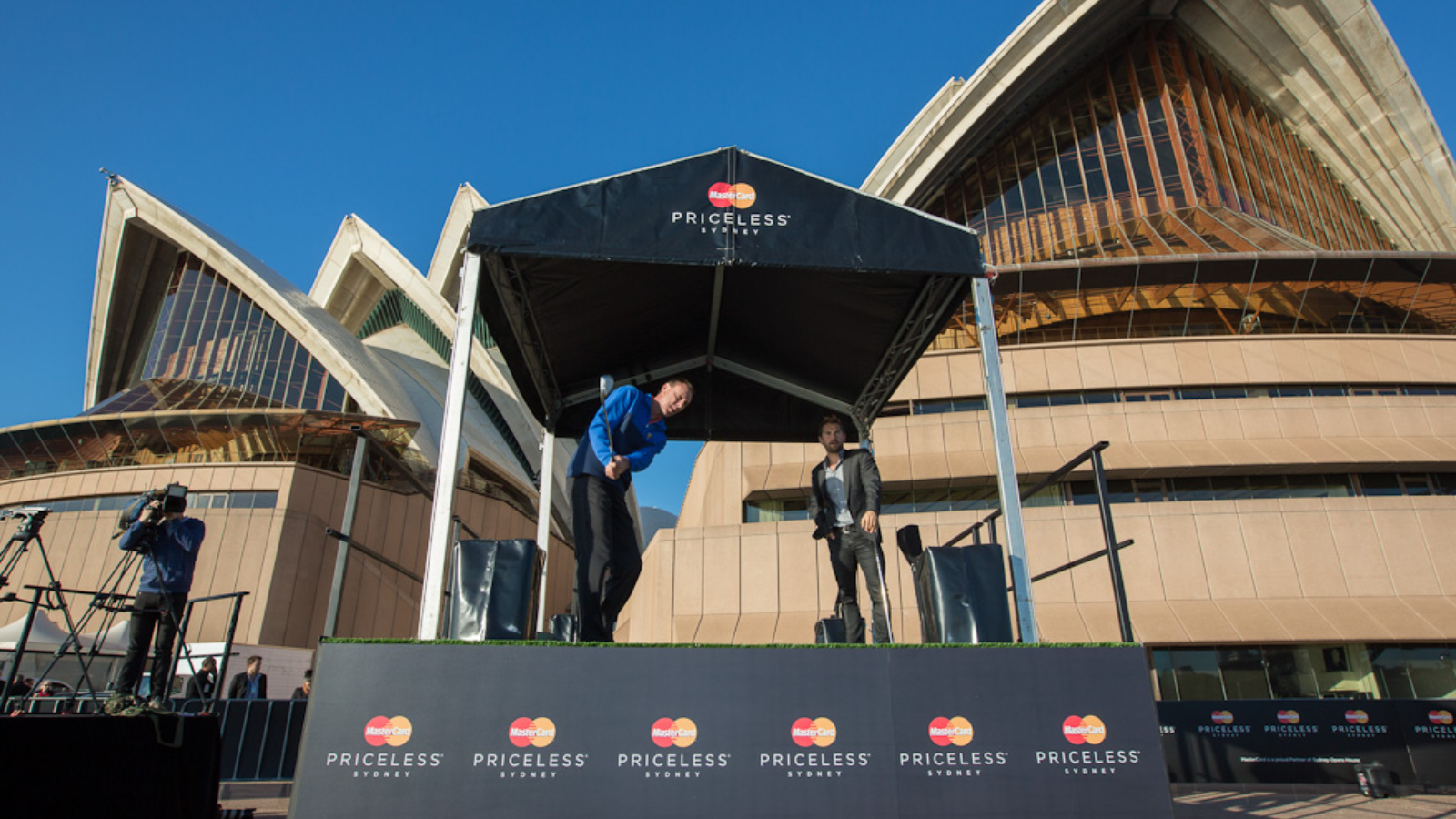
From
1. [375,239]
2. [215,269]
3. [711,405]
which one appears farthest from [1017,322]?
[215,269]

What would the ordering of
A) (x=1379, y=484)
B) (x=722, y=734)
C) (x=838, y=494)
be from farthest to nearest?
(x=1379, y=484), (x=838, y=494), (x=722, y=734)

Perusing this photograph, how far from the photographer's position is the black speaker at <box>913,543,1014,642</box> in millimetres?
3857

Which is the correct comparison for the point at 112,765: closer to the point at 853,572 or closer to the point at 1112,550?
the point at 853,572

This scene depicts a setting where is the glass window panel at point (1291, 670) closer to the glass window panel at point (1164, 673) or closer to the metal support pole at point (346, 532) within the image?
the glass window panel at point (1164, 673)

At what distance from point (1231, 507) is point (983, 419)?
201 inches

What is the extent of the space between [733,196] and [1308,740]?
10060mm

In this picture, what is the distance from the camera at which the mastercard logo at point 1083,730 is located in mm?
3105

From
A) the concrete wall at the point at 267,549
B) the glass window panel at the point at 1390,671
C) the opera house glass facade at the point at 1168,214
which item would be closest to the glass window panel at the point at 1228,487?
the glass window panel at the point at 1390,671

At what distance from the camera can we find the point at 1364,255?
1850 cm

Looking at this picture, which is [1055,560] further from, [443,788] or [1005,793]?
[443,788]

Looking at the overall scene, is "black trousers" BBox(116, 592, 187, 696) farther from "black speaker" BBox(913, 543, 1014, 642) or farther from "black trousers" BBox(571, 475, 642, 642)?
"black speaker" BBox(913, 543, 1014, 642)

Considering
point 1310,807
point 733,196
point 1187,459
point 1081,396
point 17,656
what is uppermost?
point 1081,396

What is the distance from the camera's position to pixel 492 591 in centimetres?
380

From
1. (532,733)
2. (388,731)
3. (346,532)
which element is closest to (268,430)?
(346,532)
